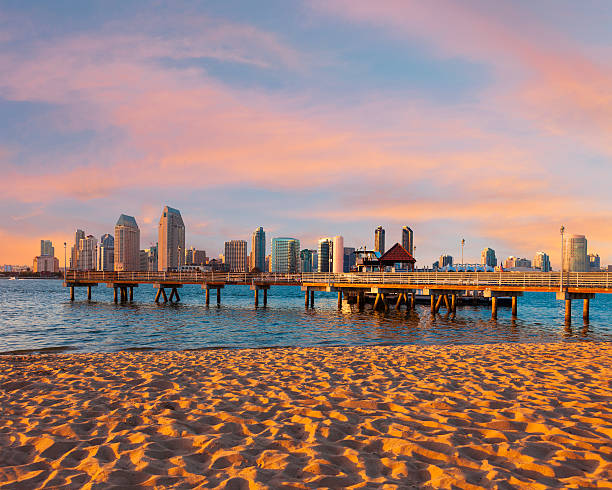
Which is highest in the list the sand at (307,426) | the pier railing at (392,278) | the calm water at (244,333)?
the pier railing at (392,278)

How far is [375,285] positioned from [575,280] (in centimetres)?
1644

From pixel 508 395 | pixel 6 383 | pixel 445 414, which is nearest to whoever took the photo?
pixel 445 414

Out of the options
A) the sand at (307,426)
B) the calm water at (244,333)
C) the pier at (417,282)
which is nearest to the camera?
the sand at (307,426)

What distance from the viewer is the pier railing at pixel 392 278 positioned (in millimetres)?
32062

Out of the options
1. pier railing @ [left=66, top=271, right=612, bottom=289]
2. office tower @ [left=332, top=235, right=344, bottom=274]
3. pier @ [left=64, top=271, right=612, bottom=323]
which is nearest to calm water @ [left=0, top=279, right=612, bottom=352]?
pier @ [left=64, top=271, right=612, bottom=323]

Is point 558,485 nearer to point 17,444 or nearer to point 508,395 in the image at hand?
point 508,395

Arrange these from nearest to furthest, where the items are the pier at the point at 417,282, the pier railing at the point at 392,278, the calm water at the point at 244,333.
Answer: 1. the calm water at the point at 244,333
2. the pier at the point at 417,282
3. the pier railing at the point at 392,278

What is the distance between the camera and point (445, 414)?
7.32 meters

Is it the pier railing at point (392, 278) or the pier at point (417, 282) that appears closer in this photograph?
the pier at point (417, 282)

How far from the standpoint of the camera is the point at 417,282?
1540 inches

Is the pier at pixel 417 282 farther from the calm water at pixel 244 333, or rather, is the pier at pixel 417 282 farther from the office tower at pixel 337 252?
the office tower at pixel 337 252

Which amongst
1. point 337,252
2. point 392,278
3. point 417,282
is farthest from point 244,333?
point 337,252

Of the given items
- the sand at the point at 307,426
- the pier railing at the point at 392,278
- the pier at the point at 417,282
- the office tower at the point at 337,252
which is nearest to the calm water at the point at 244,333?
the pier at the point at 417,282

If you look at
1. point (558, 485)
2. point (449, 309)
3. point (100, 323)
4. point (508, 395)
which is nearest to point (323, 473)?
point (558, 485)
